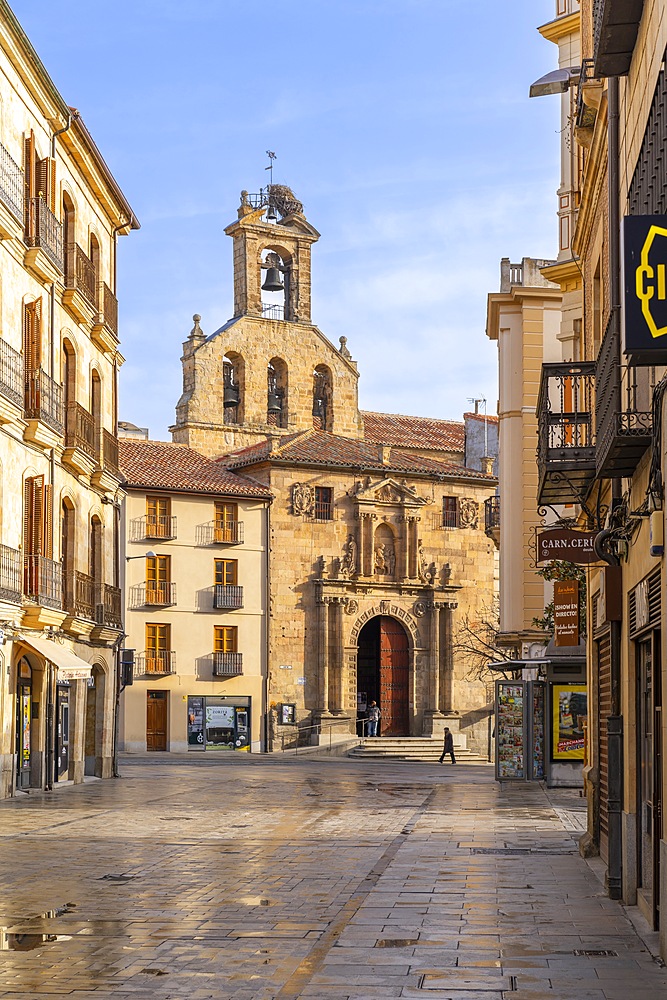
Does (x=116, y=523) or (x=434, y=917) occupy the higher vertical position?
(x=116, y=523)

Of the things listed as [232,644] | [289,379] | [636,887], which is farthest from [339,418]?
[636,887]

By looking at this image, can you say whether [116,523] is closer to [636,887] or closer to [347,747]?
[347,747]

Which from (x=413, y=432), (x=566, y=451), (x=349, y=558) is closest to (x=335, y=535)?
(x=349, y=558)

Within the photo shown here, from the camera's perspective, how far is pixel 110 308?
120 ft

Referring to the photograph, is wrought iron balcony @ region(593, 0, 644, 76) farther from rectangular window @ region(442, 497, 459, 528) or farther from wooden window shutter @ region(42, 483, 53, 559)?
rectangular window @ region(442, 497, 459, 528)

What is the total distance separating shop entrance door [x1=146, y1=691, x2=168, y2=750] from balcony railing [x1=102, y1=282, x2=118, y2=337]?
20.4 meters

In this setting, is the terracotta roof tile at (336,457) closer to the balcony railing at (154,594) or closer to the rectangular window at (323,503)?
the rectangular window at (323,503)

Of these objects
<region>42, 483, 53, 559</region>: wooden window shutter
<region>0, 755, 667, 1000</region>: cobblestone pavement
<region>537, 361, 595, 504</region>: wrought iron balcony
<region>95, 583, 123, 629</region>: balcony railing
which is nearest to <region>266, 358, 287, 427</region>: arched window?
<region>95, 583, 123, 629</region>: balcony railing

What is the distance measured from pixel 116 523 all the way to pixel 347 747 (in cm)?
1941

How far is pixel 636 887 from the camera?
12.5 metres

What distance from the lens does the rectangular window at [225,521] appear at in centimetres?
5575

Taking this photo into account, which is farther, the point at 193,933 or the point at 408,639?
the point at 408,639

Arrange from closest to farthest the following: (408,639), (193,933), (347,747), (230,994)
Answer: (230,994)
(193,933)
(347,747)
(408,639)

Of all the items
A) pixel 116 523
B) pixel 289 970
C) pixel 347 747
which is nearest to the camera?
pixel 289 970
